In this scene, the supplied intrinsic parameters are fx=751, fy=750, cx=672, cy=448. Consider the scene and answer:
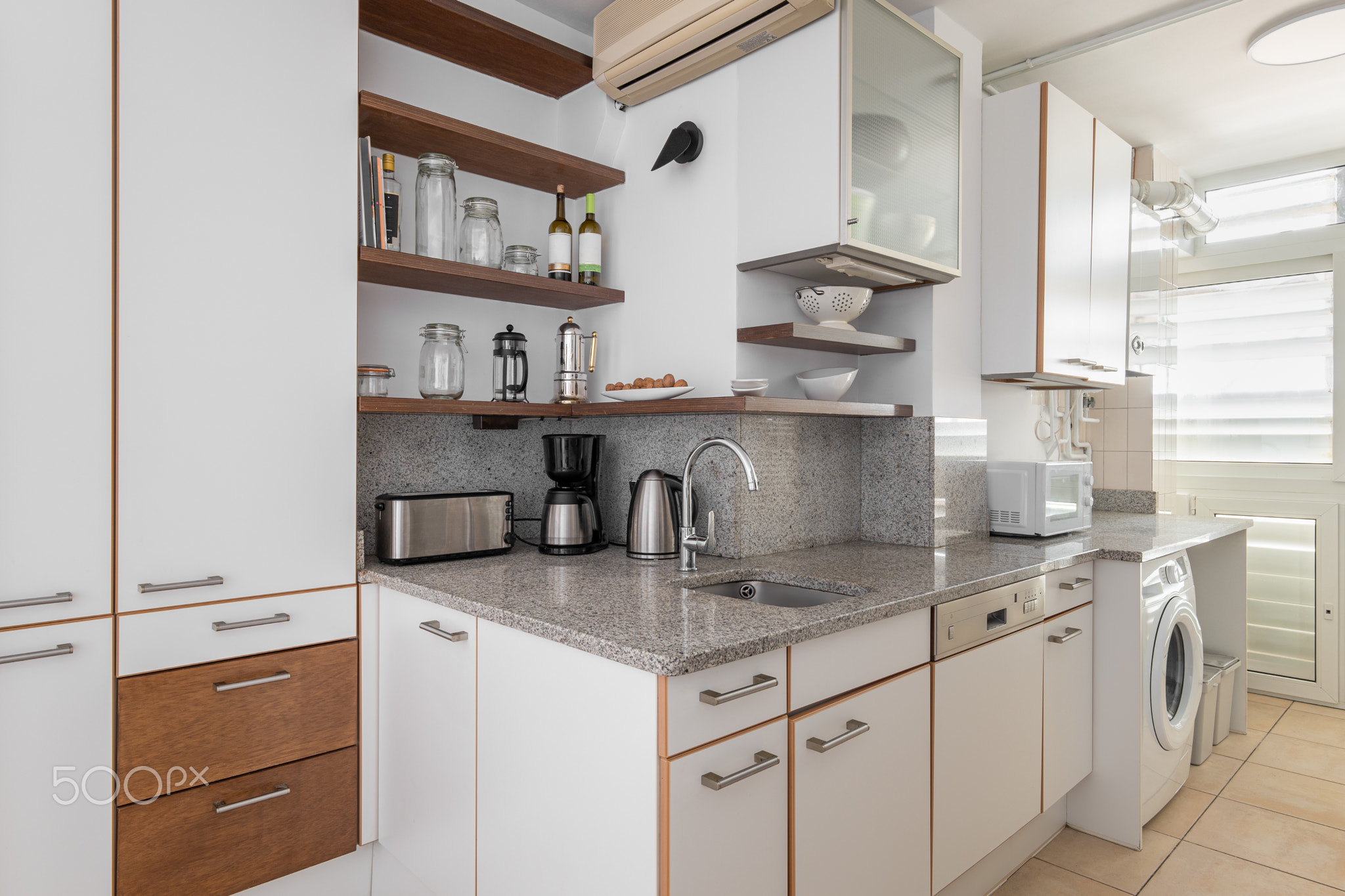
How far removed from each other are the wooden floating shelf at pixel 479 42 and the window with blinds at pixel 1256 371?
347cm

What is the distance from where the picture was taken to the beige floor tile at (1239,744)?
9.95 feet

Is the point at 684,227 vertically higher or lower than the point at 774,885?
→ higher

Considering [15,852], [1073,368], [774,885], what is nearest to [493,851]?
[774,885]

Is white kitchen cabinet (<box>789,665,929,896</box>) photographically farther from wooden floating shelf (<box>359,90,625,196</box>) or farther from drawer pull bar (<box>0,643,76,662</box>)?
wooden floating shelf (<box>359,90,625,196</box>)

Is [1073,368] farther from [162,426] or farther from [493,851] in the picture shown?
[162,426]

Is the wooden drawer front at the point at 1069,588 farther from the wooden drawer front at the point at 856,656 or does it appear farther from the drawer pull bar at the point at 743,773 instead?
the drawer pull bar at the point at 743,773

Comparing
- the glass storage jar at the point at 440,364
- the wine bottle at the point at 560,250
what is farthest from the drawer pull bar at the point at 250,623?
the wine bottle at the point at 560,250

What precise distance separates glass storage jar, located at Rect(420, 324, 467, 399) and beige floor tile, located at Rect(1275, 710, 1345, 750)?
3.49 meters

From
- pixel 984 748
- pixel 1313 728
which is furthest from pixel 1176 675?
pixel 984 748

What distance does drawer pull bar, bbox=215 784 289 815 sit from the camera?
1615mm

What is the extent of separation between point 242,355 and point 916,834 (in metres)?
1.83

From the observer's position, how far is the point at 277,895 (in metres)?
1.75

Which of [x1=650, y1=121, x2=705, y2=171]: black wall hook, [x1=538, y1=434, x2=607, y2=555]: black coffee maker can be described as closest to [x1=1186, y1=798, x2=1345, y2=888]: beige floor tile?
[x1=538, y1=434, x2=607, y2=555]: black coffee maker

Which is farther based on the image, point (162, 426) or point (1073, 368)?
point (1073, 368)
